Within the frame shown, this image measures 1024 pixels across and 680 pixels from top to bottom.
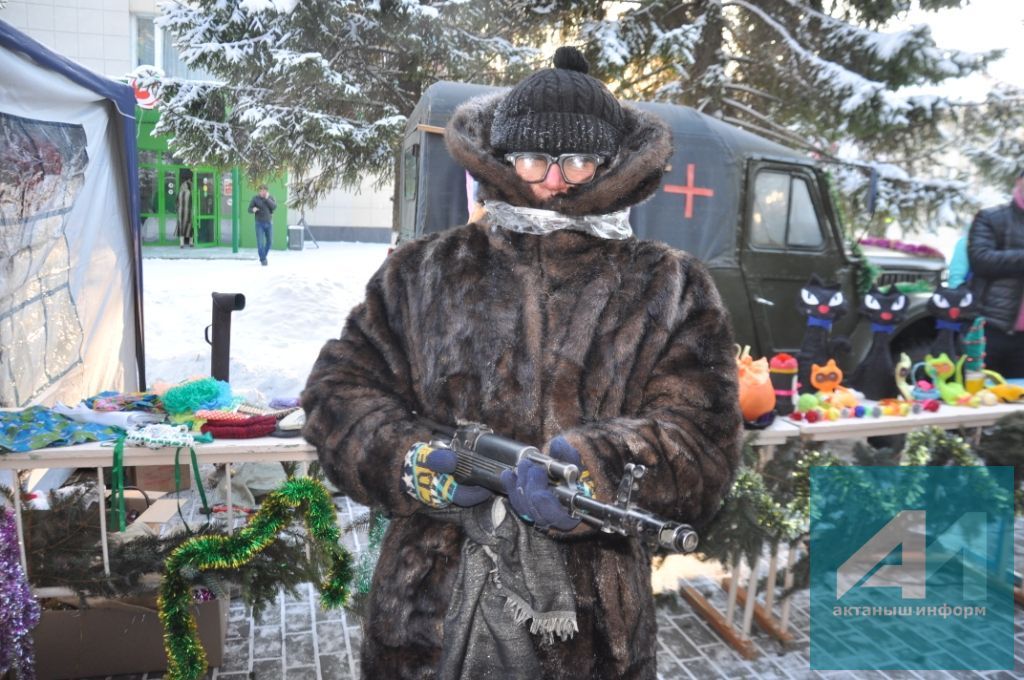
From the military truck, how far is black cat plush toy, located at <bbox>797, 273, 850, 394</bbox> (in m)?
1.90

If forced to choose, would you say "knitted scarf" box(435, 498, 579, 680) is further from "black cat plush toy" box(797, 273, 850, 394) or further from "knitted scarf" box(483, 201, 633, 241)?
"black cat plush toy" box(797, 273, 850, 394)

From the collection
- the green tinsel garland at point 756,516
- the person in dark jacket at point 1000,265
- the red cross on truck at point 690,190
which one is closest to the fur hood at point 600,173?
the green tinsel garland at point 756,516

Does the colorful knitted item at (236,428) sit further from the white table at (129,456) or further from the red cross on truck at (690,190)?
the red cross on truck at (690,190)

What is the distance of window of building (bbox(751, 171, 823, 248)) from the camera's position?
6.38m

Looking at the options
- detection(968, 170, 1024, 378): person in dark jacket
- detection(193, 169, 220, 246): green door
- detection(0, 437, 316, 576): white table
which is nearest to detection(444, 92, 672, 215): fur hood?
detection(0, 437, 316, 576): white table

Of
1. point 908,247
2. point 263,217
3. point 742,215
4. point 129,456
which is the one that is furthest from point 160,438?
point 263,217

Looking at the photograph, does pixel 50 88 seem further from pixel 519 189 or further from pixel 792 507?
pixel 792 507

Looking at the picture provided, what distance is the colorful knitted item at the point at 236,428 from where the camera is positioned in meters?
3.41

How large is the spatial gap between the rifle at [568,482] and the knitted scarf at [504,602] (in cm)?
18

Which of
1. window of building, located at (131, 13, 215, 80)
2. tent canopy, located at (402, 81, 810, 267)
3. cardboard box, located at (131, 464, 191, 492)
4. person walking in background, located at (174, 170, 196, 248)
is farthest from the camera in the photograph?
person walking in background, located at (174, 170, 196, 248)

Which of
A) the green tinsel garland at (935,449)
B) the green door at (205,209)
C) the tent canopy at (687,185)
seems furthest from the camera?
the green door at (205,209)

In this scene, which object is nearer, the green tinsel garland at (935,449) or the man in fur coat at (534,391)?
the man in fur coat at (534,391)

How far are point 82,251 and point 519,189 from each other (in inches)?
169

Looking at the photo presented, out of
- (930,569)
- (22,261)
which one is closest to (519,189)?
(22,261)
